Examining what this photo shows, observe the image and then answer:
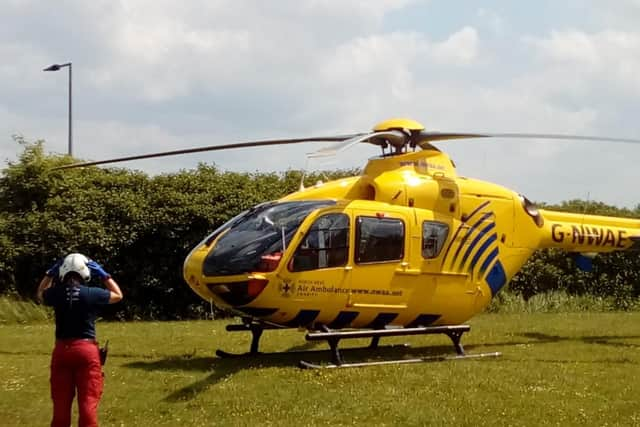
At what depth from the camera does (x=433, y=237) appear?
42.7ft

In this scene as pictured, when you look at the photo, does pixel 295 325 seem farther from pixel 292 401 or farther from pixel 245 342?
pixel 245 342

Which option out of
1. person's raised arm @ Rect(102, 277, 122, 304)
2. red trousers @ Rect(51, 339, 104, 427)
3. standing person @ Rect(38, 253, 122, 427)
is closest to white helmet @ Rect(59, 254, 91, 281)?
standing person @ Rect(38, 253, 122, 427)

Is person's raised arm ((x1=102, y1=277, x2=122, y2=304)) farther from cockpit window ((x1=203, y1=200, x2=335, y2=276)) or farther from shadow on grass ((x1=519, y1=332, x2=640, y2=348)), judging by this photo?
shadow on grass ((x1=519, y1=332, x2=640, y2=348))

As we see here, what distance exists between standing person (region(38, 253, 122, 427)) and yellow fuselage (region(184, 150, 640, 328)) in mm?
3517

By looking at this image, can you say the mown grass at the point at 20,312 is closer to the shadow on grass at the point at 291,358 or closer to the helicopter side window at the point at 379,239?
the shadow on grass at the point at 291,358

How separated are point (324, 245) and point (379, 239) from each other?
94 cm

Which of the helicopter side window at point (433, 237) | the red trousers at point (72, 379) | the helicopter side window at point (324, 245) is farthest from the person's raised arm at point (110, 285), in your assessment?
the helicopter side window at point (433, 237)

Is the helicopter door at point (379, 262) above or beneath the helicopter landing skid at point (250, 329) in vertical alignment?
above

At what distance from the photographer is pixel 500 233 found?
13.9 m

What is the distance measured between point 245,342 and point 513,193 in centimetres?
581

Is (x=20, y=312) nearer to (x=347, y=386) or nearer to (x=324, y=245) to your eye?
(x=324, y=245)

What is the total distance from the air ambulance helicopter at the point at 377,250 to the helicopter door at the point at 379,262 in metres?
0.02

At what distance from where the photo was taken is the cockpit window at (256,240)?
11.6 meters

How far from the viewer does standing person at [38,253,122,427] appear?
7.97 meters
